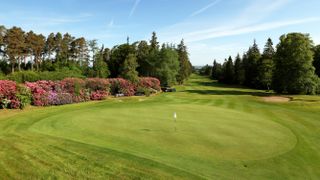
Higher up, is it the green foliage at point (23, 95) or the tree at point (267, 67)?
the tree at point (267, 67)

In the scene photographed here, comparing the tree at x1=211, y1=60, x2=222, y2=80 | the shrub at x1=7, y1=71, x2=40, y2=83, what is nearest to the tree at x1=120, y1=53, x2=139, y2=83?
the shrub at x1=7, y1=71, x2=40, y2=83

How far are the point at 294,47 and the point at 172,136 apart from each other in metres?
45.7

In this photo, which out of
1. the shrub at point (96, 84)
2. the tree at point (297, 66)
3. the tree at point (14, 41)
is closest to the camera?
the shrub at point (96, 84)

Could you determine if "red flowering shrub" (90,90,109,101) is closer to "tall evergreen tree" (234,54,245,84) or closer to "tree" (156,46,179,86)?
→ "tree" (156,46,179,86)

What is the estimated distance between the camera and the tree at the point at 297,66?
50.7m

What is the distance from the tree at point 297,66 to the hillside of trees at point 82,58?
78.4ft

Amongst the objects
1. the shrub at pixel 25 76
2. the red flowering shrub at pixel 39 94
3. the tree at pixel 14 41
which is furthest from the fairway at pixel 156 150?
the tree at pixel 14 41

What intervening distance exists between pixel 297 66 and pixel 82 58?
65016 mm

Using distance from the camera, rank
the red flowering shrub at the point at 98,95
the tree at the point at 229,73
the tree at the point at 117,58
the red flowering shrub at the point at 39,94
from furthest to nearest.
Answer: the tree at the point at 229,73
the tree at the point at 117,58
the red flowering shrub at the point at 98,95
the red flowering shrub at the point at 39,94

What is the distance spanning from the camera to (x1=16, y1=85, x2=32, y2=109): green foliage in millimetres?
26688

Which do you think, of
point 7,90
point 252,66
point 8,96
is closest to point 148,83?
point 8,96

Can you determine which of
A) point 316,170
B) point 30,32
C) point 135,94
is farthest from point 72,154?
point 30,32

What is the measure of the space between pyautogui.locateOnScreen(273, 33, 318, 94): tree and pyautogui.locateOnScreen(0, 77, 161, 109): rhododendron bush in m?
27.5

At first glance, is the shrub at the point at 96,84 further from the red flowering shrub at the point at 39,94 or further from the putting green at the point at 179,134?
the putting green at the point at 179,134
